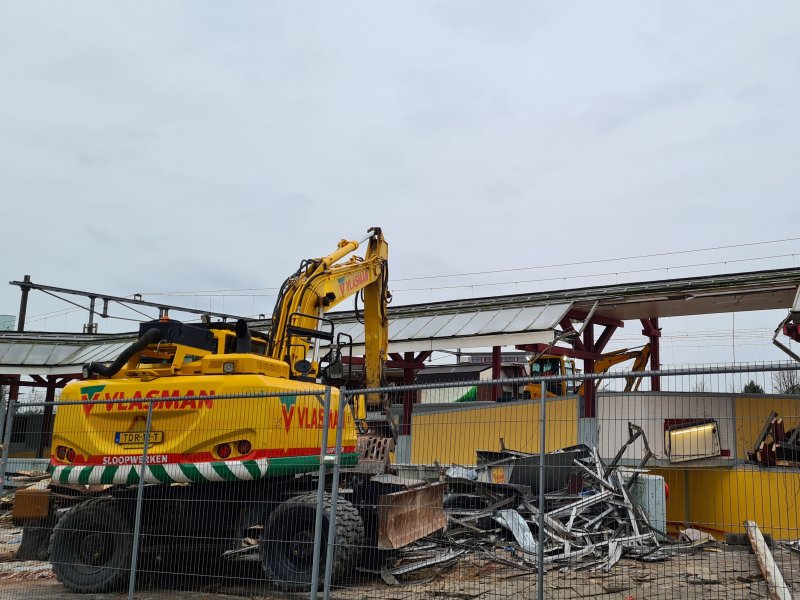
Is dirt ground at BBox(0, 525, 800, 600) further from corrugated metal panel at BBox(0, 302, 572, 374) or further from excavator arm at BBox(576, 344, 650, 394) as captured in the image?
excavator arm at BBox(576, 344, 650, 394)

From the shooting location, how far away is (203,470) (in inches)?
379

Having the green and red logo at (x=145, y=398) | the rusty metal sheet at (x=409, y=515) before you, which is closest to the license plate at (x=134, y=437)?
the green and red logo at (x=145, y=398)

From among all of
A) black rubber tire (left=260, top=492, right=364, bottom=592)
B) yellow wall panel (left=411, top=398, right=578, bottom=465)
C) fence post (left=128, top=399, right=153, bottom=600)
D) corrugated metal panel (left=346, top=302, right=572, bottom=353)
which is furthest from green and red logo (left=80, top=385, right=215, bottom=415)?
corrugated metal panel (left=346, top=302, right=572, bottom=353)

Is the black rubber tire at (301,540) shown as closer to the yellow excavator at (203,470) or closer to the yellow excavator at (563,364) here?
the yellow excavator at (203,470)

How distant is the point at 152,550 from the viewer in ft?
32.1

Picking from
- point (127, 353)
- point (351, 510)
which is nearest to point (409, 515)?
point (351, 510)

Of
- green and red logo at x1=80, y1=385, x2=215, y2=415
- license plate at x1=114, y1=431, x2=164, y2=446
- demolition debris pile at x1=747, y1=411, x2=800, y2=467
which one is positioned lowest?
license plate at x1=114, y1=431, x2=164, y2=446

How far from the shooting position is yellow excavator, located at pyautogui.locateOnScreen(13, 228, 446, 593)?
9367mm

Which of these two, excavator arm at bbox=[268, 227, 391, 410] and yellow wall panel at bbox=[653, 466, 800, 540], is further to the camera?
excavator arm at bbox=[268, 227, 391, 410]

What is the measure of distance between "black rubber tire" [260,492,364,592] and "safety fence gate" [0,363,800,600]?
0.02 m

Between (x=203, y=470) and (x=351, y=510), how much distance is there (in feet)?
6.09

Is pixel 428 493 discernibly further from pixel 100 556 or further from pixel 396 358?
pixel 396 358

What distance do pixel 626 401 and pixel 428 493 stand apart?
759 cm

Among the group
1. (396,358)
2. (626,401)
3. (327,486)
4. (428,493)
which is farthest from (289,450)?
(396,358)
